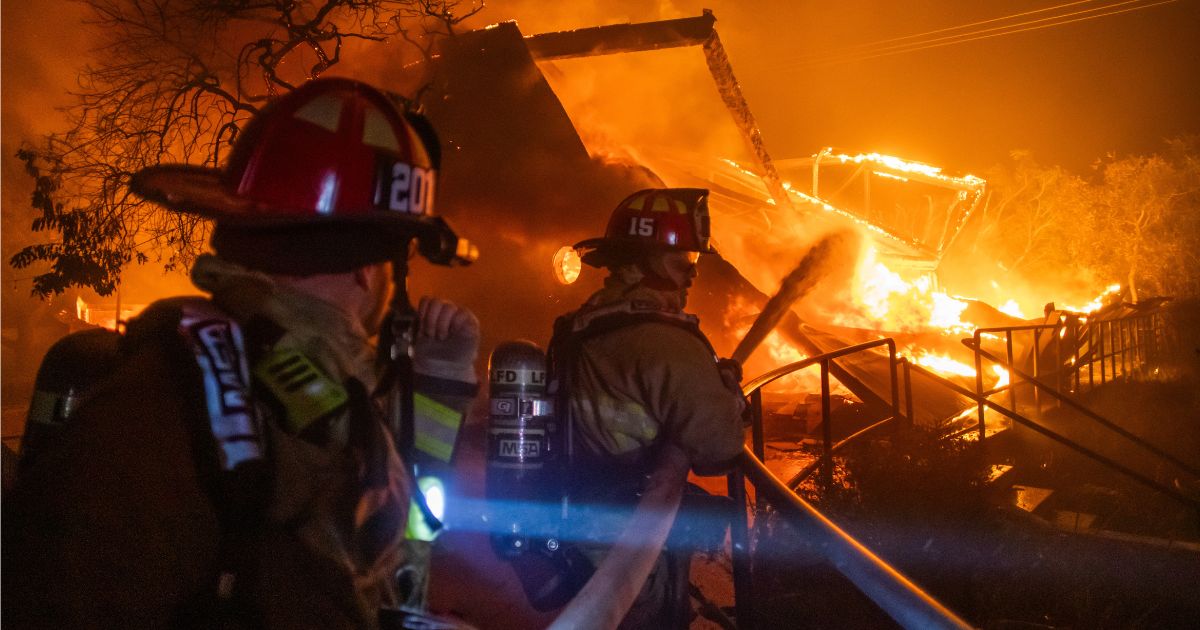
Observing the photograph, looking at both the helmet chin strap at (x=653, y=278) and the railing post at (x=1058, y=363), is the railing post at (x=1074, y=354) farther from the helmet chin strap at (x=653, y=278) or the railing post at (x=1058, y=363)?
the helmet chin strap at (x=653, y=278)

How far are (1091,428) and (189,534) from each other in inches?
480

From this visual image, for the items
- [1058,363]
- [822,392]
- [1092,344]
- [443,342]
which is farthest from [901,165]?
[443,342]

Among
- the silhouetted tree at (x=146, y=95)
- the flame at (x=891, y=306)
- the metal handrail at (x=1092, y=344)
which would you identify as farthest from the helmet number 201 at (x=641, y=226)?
the flame at (x=891, y=306)

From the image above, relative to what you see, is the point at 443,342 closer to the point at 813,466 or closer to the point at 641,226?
the point at 641,226

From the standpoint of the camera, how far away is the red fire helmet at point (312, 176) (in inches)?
50.8

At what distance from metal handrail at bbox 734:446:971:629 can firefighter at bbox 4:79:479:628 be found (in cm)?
107

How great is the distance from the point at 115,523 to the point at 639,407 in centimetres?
212

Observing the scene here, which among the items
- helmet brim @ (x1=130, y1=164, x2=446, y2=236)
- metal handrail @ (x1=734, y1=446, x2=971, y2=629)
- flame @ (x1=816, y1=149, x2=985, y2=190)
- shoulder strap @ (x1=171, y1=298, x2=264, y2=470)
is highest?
flame @ (x1=816, y1=149, x2=985, y2=190)

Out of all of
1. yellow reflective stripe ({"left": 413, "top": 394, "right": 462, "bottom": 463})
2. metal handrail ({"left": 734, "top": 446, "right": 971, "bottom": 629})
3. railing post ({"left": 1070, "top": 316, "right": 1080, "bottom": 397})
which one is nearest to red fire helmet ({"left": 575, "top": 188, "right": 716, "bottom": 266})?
metal handrail ({"left": 734, "top": 446, "right": 971, "bottom": 629})

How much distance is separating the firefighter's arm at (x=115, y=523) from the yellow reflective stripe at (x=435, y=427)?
699 millimetres

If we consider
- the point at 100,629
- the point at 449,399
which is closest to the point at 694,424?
the point at 449,399

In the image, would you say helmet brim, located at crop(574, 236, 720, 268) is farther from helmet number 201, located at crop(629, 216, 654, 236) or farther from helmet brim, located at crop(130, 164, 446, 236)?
helmet brim, located at crop(130, 164, 446, 236)

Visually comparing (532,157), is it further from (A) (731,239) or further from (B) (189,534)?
(B) (189,534)

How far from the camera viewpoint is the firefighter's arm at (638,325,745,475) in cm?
266
